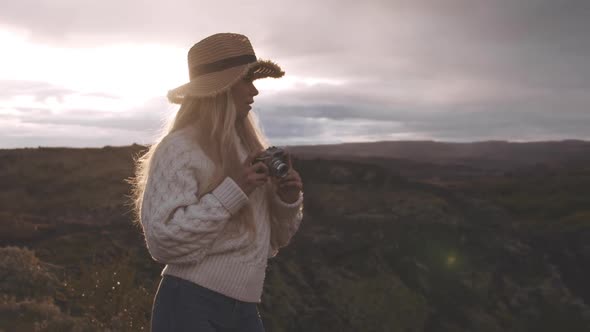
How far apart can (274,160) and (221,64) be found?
644 mm

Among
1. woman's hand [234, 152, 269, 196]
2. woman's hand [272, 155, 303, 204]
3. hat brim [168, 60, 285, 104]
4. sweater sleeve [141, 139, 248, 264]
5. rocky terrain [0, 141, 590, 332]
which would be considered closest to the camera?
sweater sleeve [141, 139, 248, 264]

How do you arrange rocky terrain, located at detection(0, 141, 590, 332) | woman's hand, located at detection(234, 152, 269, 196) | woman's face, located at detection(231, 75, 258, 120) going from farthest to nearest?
rocky terrain, located at detection(0, 141, 590, 332), woman's face, located at detection(231, 75, 258, 120), woman's hand, located at detection(234, 152, 269, 196)

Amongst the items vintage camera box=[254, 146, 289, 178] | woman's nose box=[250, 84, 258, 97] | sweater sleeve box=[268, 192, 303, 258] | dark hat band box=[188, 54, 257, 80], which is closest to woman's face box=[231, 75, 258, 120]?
woman's nose box=[250, 84, 258, 97]

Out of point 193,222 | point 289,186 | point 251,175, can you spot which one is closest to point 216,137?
point 251,175

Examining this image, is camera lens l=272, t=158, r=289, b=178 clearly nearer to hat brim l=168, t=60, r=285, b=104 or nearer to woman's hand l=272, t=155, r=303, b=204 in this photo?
woman's hand l=272, t=155, r=303, b=204

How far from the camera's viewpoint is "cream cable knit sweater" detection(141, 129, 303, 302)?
3.01 meters

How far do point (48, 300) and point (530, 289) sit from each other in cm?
1382

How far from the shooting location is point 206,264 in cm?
314

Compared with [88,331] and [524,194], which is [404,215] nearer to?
[88,331]

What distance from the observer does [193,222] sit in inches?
118

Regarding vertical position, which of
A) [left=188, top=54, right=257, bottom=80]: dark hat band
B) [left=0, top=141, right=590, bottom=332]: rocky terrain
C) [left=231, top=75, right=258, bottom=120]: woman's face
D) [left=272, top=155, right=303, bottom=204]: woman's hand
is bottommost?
[left=0, top=141, right=590, bottom=332]: rocky terrain

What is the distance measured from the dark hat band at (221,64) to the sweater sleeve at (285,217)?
83 cm

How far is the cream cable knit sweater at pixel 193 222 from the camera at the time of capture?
301 cm

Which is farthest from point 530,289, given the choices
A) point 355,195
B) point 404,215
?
point 355,195
